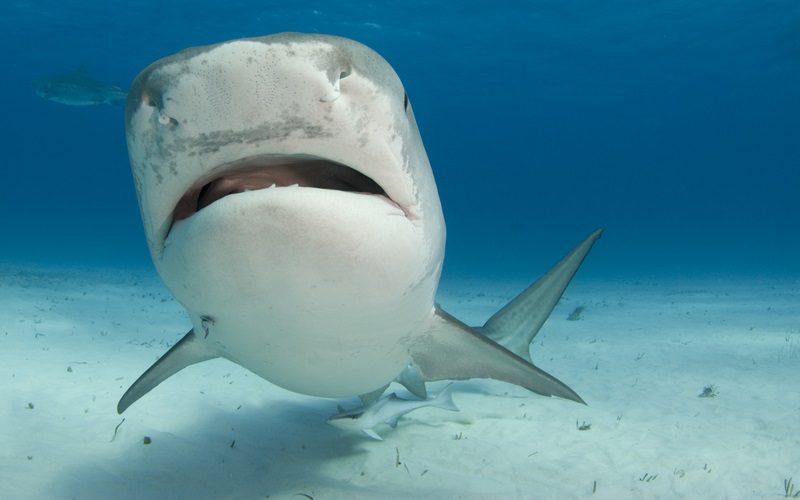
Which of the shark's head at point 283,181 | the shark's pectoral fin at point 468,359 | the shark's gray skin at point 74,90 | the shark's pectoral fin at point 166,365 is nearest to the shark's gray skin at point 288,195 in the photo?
the shark's head at point 283,181

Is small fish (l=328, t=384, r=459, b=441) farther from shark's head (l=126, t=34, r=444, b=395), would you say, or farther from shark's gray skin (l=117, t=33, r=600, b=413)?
shark's head (l=126, t=34, r=444, b=395)

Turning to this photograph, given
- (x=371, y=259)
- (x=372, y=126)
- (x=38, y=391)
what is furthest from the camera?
(x=38, y=391)

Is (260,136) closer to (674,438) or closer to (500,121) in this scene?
(674,438)

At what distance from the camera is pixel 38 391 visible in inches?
181

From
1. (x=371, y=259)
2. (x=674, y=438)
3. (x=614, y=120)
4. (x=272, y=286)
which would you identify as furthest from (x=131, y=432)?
(x=614, y=120)

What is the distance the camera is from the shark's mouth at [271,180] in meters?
1.86

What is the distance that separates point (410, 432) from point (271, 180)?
294cm

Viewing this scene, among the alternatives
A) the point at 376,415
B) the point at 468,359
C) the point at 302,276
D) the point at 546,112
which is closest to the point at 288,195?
the point at 302,276

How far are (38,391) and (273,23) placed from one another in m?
32.4

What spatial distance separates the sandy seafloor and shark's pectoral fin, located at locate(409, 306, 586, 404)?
74cm

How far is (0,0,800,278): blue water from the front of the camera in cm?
3228

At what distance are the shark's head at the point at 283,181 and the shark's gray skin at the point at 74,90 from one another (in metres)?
18.2

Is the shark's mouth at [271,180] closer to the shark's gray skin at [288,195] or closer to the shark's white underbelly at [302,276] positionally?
the shark's gray skin at [288,195]

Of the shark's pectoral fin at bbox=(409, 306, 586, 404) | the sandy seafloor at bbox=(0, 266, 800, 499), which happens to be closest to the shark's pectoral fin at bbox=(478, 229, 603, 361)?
the sandy seafloor at bbox=(0, 266, 800, 499)
